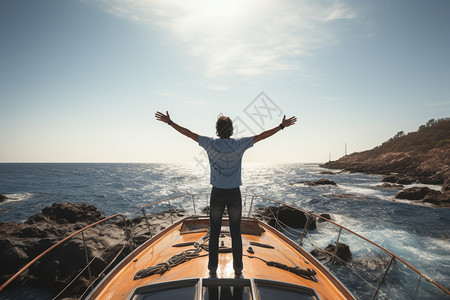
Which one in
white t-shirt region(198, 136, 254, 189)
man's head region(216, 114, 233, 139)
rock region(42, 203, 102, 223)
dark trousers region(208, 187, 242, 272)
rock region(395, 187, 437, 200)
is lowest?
rock region(42, 203, 102, 223)

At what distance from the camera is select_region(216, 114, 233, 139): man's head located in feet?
8.21

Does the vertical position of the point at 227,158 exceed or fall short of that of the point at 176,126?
it falls short

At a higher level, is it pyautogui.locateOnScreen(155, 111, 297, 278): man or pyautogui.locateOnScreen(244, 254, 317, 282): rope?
pyautogui.locateOnScreen(155, 111, 297, 278): man

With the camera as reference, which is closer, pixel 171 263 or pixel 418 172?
pixel 171 263

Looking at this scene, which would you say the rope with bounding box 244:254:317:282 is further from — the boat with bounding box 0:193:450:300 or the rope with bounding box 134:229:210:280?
the rope with bounding box 134:229:210:280

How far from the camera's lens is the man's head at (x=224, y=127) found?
8.21 feet

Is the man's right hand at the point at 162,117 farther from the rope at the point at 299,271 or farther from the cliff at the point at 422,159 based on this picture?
the cliff at the point at 422,159

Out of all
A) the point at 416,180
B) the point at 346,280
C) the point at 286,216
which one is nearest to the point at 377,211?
the point at 286,216

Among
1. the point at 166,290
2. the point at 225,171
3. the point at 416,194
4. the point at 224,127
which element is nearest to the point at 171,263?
the point at 166,290

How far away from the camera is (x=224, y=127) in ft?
8.18

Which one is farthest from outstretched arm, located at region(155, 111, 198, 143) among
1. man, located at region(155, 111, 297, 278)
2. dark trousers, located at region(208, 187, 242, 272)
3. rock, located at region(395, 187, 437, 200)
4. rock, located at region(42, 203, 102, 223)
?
rock, located at region(395, 187, 437, 200)

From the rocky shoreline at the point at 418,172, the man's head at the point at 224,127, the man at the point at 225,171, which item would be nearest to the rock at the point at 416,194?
the rocky shoreline at the point at 418,172

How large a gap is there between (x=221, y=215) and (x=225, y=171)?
0.57 m

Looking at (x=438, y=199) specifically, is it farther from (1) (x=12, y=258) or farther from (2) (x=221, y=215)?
(1) (x=12, y=258)
